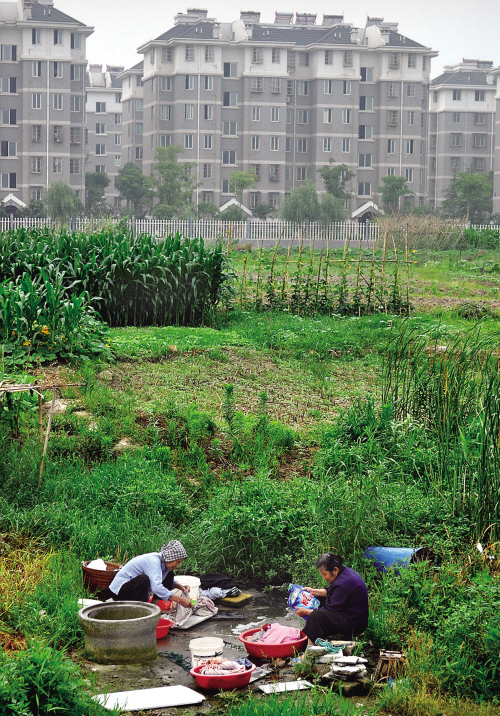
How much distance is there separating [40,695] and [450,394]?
4.88 meters

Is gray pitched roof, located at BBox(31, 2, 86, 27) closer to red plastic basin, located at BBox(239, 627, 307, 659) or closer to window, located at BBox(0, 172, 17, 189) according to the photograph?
window, located at BBox(0, 172, 17, 189)

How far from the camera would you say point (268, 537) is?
22.5 feet

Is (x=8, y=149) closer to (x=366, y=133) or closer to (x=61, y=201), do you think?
(x=61, y=201)

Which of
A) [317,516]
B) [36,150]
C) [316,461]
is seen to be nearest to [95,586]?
[317,516]

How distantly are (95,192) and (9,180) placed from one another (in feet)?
20.0

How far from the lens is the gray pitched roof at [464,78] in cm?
7800

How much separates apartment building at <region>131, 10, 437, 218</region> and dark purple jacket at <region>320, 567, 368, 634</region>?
2375 inches

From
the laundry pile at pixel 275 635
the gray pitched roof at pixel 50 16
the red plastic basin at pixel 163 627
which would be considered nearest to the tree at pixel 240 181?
the gray pitched roof at pixel 50 16

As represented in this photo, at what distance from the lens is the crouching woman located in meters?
5.41

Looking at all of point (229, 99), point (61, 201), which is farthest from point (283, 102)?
point (61, 201)

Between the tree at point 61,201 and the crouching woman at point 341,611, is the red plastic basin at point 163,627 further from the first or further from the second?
the tree at point 61,201

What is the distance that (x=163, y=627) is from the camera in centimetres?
568

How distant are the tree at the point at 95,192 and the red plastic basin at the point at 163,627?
56.9 metres

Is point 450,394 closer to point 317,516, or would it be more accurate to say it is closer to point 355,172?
point 317,516
